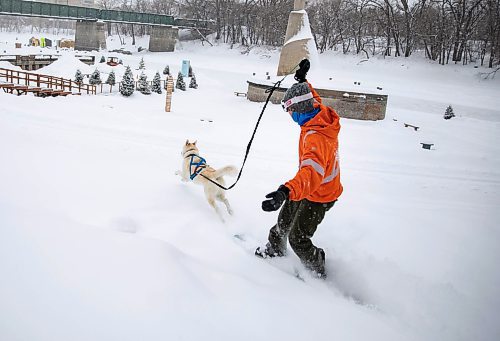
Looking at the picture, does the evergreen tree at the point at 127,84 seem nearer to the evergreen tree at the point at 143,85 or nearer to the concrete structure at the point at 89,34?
the evergreen tree at the point at 143,85

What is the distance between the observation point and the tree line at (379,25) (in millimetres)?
34406

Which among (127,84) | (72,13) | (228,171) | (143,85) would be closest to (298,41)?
(143,85)

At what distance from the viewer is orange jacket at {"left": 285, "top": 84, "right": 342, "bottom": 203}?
3.04 metres

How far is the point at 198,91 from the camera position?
24156 mm

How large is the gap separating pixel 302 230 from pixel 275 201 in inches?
35.6

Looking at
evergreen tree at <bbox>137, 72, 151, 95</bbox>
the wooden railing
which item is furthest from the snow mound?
evergreen tree at <bbox>137, 72, 151, 95</bbox>

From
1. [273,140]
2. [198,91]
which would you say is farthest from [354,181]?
[198,91]

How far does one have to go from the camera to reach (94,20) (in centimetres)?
4562

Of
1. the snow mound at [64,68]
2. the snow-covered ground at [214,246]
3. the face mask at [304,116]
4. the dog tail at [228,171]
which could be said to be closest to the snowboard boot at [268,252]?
the snow-covered ground at [214,246]

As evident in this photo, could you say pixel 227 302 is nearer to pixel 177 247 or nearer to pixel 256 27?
pixel 177 247

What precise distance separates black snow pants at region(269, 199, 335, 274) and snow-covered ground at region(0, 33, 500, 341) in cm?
20

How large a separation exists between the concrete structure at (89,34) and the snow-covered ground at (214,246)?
41251mm

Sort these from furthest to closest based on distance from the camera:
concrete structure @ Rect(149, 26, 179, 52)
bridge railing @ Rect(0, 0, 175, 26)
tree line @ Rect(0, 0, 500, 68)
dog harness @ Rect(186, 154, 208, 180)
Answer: concrete structure @ Rect(149, 26, 179, 52), bridge railing @ Rect(0, 0, 175, 26), tree line @ Rect(0, 0, 500, 68), dog harness @ Rect(186, 154, 208, 180)

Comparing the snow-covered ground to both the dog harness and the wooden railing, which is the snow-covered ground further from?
the wooden railing
